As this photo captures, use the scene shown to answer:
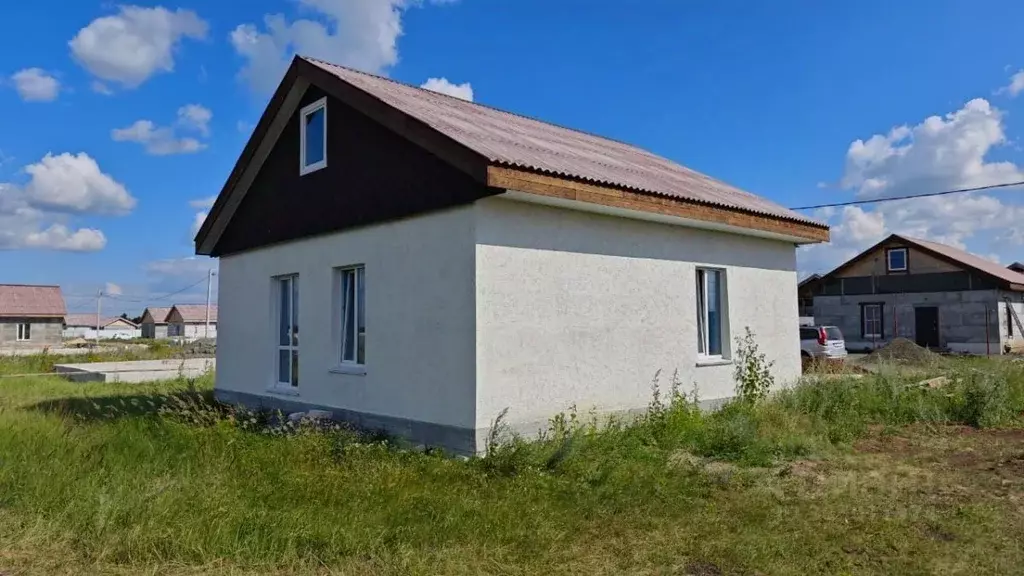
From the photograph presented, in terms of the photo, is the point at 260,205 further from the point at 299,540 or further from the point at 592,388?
the point at 299,540

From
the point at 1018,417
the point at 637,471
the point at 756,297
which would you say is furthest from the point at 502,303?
the point at 1018,417

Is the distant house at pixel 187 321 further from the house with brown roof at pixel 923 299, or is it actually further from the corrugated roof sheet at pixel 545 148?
the corrugated roof sheet at pixel 545 148

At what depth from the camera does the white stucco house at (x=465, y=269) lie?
804 centimetres

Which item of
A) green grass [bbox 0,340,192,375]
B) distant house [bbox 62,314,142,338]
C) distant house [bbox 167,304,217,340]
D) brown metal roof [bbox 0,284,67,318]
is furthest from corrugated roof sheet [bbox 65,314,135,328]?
green grass [bbox 0,340,192,375]

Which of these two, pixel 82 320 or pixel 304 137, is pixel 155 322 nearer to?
pixel 82 320

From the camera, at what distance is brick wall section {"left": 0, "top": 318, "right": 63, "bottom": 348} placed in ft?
161

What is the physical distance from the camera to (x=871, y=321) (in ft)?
107

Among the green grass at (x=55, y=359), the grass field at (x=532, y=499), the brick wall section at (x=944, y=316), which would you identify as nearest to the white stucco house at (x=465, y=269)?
the grass field at (x=532, y=499)

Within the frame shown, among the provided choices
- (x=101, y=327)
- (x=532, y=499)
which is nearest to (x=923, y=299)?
(x=532, y=499)

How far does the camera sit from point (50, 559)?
4.83 metres

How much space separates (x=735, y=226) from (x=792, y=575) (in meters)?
6.81

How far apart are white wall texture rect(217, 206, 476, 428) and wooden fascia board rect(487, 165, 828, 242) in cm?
77

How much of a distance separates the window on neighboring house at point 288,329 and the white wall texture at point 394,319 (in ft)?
0.50

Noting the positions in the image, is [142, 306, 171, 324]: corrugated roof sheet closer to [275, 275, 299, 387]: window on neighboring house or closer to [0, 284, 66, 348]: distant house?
[0, 284, 66, 348]: distant house
